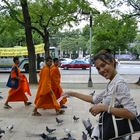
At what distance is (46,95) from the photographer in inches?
447

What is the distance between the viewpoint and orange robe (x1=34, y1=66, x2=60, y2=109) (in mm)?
11120

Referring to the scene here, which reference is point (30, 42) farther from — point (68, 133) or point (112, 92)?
point (112, 92)

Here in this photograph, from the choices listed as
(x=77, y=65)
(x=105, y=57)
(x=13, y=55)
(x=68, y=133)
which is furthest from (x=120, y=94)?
(x=77, y=65)

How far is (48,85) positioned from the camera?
1116 centimetres

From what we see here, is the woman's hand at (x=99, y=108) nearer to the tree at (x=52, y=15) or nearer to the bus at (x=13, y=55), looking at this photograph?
the tree at (x=52, y=15)

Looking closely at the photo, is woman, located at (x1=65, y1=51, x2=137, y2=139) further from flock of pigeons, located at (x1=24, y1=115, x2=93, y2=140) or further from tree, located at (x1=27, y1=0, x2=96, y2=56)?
tree, located at (x1=27, y1=0, x2=96, y2=56)

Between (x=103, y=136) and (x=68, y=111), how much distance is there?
8.19 metres

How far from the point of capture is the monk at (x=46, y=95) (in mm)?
11094

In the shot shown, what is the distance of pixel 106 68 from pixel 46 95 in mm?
7735

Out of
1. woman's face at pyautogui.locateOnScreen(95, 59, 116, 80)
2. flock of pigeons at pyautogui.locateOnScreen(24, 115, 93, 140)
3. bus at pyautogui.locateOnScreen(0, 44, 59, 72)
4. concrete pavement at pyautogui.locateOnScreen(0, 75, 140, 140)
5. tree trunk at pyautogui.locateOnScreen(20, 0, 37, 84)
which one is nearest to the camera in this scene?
woman's face at pyautogui.locateOnScreen(95, 59, 116, 80)

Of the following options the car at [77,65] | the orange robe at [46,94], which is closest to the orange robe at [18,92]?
the orange robe at [46,94]

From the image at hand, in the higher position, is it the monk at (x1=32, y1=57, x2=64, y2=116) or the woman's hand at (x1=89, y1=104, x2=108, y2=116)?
the woman's hand at (x1=89, y1=104, x2=108, y2=116)

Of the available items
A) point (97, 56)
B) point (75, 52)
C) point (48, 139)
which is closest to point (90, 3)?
point (48, 139)

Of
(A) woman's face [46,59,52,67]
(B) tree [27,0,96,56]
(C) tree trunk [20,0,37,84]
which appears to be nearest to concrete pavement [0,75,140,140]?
(A) woman's face [46,59,52,67]
